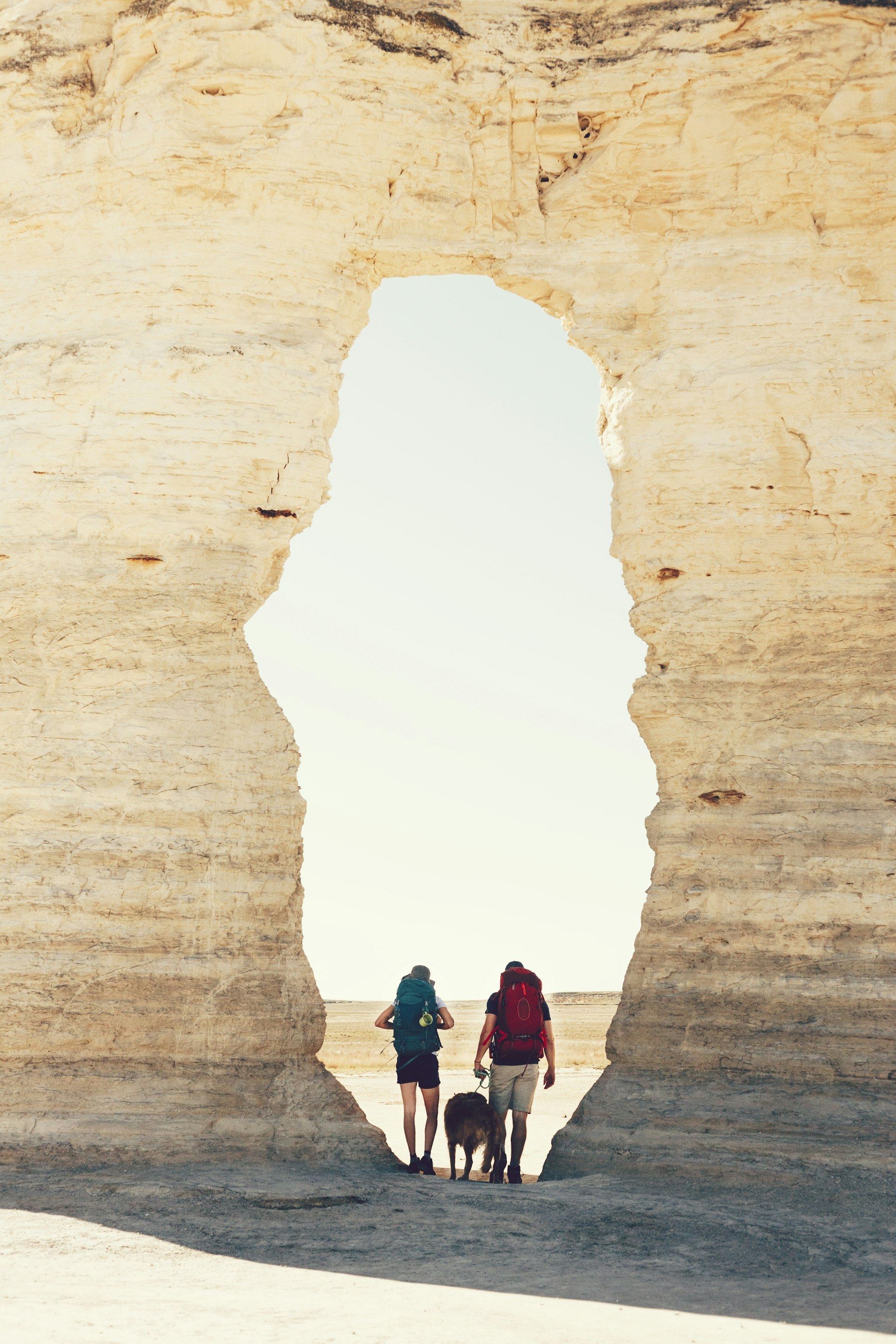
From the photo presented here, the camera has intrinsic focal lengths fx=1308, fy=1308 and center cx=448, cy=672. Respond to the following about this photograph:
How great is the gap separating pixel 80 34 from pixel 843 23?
6.12 m

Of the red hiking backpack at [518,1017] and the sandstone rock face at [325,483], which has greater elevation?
the sandstone rock face at [325,483]

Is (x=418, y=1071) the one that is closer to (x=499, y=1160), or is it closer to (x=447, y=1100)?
(x=499, y=1160)

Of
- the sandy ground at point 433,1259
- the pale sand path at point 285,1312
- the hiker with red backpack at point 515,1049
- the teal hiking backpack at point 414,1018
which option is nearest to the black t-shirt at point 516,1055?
the hiker with red backpack at point 515,1049

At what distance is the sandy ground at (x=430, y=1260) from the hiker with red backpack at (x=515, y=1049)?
0.60 meters

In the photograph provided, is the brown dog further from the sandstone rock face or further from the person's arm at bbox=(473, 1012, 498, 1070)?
the sandstone rock face

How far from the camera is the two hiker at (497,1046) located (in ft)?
28.9

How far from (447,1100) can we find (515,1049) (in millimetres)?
3711

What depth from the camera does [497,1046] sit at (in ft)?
29.1

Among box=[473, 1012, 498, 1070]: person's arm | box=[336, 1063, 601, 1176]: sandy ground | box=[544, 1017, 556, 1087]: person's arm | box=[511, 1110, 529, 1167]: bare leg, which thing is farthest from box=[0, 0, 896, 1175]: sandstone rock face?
box=[336, 1063, 601, 1176]: sandy ground

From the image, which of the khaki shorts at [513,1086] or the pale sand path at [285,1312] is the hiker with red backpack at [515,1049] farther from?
the pale sand path at [285,1312]

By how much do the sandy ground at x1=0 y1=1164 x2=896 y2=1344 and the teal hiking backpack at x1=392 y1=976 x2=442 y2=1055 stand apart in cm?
84

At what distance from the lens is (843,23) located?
10.2 metres

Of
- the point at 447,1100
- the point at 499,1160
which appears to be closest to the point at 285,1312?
the point at 499,1160

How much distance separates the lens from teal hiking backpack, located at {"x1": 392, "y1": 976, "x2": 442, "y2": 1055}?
880 cm
